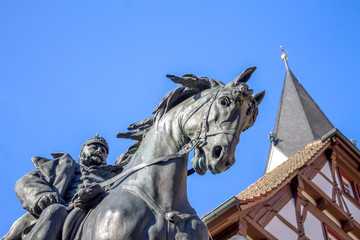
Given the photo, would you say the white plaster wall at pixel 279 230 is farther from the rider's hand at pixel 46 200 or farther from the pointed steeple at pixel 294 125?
the pointed steeple at pixel 294 125

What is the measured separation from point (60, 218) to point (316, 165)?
14.0 m

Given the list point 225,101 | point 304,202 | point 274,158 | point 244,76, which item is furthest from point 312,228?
point 274,158

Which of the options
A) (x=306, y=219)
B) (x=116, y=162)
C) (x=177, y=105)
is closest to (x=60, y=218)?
(x=116, y=162)

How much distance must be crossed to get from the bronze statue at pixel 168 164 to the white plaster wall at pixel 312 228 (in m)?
10.5

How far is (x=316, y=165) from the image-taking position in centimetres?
1705

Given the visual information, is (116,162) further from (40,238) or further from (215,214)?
(215,214)

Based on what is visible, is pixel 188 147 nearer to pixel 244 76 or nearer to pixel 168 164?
pixel 168 164

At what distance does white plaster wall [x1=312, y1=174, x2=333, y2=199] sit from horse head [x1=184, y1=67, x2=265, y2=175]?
12530 millimetres

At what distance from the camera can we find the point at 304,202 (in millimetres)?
15281

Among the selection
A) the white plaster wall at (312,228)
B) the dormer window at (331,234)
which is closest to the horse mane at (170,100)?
the white plaster wall at (312,228)

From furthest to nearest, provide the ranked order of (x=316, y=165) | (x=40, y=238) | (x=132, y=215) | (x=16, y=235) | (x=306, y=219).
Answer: (x=316, y=165) → (x=306, y=219) → (x=16, y=235) → (x=40, y=238) → (x=132, y=215)

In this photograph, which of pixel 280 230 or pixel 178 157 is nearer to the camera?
pixel 178 157

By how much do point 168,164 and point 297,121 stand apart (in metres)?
30.8

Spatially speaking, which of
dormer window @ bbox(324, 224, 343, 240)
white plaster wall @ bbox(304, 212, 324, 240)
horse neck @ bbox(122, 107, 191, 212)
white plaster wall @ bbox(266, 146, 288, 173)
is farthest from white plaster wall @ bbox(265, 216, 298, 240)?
white plaster wall @ bbox(266, 146, 288, 173)
